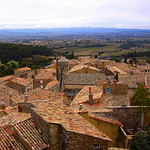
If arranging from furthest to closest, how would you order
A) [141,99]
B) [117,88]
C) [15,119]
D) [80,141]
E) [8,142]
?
1. [117,88]
2. [141,99]
3. [15,119]
4. [8,142]
5. [80,141]

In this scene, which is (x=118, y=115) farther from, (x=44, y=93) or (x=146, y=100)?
(x=44, y=93)

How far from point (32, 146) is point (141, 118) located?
8.10m

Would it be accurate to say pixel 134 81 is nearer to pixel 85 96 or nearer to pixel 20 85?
pixel 85 96

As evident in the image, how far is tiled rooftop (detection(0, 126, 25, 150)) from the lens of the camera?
782 cm

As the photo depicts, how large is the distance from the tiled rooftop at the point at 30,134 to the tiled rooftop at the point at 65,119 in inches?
27.1

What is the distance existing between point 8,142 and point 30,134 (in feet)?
3.32

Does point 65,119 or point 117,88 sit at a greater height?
point 65,119

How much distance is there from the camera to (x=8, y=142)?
8.06 metres

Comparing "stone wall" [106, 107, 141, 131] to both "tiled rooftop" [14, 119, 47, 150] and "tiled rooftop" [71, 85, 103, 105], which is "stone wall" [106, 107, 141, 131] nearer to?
"tiled rooftop" [71, 85, 103, 105]

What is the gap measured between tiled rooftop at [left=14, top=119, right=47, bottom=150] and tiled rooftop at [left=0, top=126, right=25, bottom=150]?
48cm

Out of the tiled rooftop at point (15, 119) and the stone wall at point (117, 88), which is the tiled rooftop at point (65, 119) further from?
the stone wall at point (117, 88)

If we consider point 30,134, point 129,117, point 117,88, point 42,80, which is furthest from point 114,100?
point 42,80

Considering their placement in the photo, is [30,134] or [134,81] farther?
[134,81]

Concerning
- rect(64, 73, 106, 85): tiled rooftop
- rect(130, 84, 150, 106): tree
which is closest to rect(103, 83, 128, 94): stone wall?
rect(130, 84, 150, 106): tree
